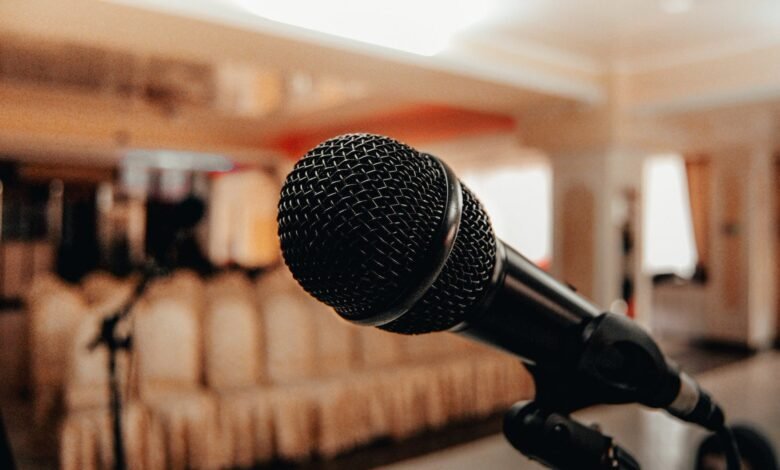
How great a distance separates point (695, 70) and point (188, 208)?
416cm

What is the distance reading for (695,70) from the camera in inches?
183

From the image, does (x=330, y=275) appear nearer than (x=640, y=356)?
Yes

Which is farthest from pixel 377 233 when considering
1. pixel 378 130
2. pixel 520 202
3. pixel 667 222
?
pixel 667 222

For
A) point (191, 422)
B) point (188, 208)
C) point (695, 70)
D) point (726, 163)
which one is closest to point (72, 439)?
point (191, 422)

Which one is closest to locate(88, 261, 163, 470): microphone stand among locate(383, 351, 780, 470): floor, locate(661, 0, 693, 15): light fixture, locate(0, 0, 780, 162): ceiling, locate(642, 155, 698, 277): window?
locate(0, 0, 780, 162): ceiling

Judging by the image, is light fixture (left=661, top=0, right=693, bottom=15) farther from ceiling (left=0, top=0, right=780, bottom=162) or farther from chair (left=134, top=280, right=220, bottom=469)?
chair (left=134, top=280, right=220, bottom=469)

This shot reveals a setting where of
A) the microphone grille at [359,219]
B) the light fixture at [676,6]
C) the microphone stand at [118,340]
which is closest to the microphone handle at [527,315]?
the microphone grille at [359,219]

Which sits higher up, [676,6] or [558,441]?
[676,6]

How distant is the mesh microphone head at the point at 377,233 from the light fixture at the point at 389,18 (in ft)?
9.16

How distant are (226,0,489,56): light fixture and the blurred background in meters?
0.01

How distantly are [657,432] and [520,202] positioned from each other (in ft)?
19.8

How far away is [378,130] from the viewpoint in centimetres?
764

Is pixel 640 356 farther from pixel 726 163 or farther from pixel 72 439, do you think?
pixel 726 163

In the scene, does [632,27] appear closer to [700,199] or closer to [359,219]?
[359,219]
